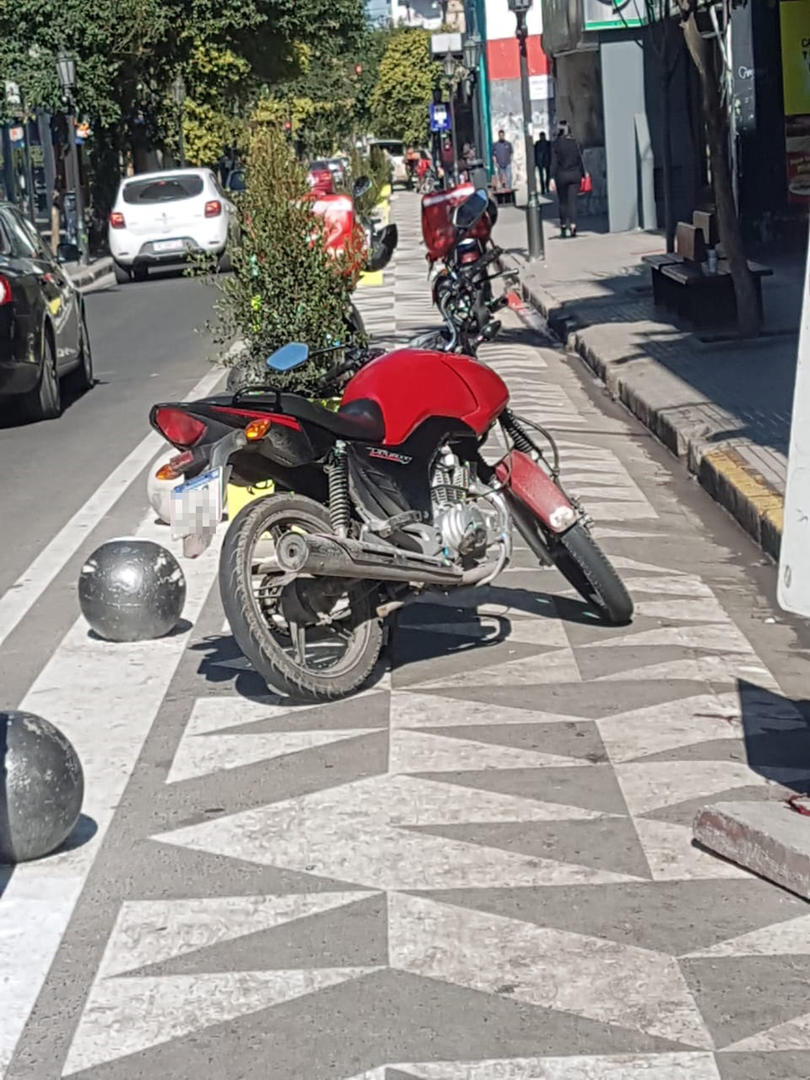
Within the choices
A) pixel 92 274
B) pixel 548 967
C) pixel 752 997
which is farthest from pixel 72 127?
pixel 752 997

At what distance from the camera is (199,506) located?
6.12 metres

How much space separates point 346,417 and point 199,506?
716 mm

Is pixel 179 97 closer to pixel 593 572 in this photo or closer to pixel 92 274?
pixel 92 274

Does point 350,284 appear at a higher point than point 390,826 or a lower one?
higher

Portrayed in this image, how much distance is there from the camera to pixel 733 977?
13.6 ft

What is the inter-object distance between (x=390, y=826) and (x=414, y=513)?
1767 mm

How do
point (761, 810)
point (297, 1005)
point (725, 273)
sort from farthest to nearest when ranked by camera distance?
1. point (725, 273)
2. point (761, 810)
3. point (297, 1005)

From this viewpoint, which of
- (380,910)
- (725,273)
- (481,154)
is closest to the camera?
(380,910)

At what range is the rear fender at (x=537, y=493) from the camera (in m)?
7.19

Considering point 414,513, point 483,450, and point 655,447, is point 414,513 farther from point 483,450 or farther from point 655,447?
point 655,447

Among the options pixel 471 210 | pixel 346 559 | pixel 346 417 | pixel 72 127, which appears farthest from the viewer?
pixel 72 127

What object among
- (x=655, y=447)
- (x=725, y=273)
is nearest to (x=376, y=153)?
(x=725, y=273)

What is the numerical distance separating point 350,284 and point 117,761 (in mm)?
6300

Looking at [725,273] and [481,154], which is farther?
[481,154]
